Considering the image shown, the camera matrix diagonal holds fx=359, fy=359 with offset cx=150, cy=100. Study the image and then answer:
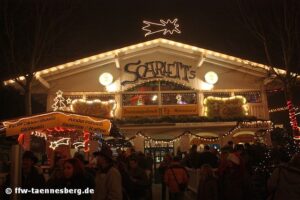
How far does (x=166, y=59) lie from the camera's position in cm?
2069

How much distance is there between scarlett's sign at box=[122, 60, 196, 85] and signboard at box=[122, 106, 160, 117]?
1.61 m

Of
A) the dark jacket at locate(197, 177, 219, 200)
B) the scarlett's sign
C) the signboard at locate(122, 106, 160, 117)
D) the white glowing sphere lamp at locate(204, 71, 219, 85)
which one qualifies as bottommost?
the dark jacket at locate(197, 177, 219, 200)

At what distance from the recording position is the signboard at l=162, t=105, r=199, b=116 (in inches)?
771

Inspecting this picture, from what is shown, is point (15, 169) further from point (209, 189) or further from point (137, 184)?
point (209, 189)

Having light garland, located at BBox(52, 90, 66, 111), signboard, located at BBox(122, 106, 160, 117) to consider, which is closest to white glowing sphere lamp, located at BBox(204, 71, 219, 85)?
signboard, located at BBox(122, 106, 160, 117)

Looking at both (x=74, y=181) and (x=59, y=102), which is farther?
(x=59, y=102)

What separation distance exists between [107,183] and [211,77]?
15.6 meters

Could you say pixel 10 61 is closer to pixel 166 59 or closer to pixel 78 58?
pixel 78 58

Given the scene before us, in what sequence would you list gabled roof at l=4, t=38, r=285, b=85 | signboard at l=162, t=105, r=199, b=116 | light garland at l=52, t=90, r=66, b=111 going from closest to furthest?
light garland at l=52, t=90, r=66, b=111
signboard at l=162, t=105, r=199, b=116
gabled roof at l=4, t=38, r=285, b=85

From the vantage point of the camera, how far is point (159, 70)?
800 inches

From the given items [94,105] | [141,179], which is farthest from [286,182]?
[94,105]

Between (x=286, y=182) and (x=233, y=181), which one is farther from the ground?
(x=286, y=182)

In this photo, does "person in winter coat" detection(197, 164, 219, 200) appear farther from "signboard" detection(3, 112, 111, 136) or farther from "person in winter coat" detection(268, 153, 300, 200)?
"signboard" detection(3, 112, 111, 136)

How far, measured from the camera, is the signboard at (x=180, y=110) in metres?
19.6
